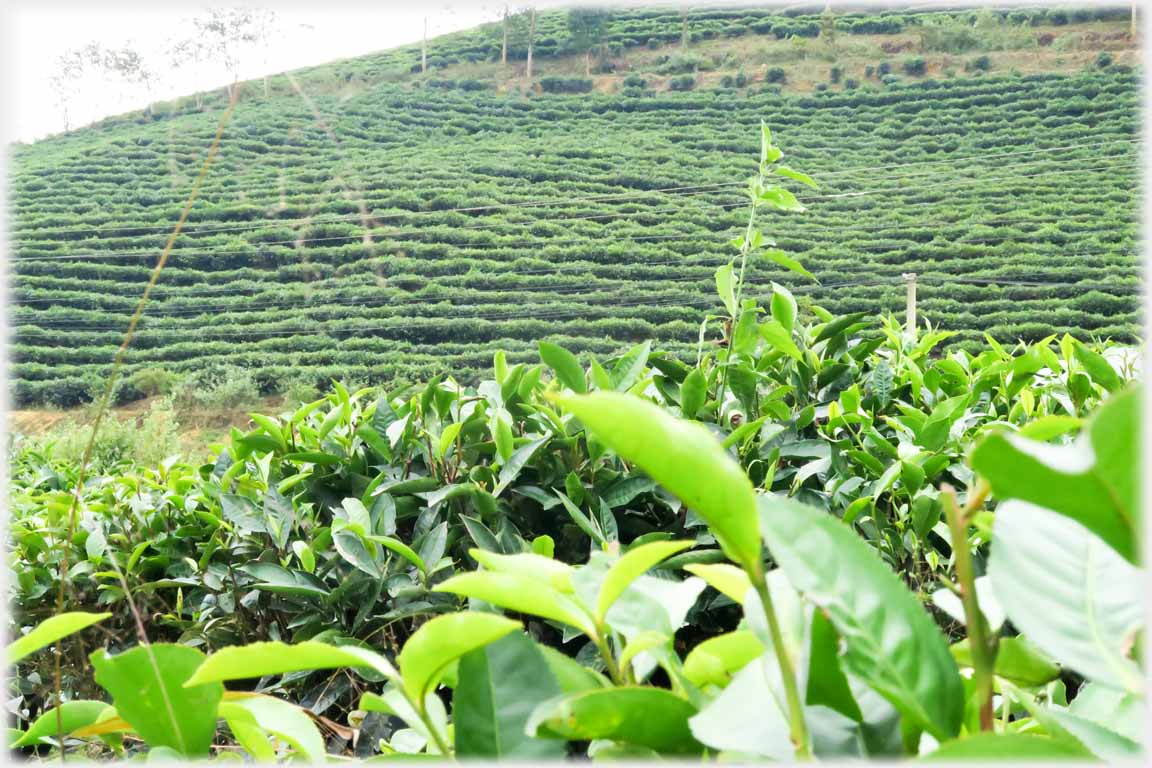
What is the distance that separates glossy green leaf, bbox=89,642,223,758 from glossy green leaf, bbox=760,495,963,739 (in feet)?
0.48

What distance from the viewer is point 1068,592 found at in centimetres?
15

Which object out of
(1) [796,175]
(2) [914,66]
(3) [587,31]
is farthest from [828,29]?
(1) [796,175]

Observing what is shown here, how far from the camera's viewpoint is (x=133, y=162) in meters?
12.7

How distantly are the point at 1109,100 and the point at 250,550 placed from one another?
16.3 m

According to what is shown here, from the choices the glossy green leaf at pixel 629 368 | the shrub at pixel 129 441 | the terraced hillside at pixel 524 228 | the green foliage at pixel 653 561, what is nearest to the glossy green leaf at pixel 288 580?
the green foliage at pixel 653 561

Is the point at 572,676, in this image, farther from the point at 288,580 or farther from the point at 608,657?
the point at 288,580

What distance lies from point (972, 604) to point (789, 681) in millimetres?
34

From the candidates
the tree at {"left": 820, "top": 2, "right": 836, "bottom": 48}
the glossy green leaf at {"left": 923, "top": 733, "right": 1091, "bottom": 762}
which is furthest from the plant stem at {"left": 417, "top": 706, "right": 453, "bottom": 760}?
the tree at {"left": 820, "top": 2, "right": 836, "bottom": 48}

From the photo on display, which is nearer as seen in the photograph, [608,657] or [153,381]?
[608,657]

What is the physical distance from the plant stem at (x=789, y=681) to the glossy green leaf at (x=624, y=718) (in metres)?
0.03

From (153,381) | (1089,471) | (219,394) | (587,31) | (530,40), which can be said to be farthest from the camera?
(587,31)

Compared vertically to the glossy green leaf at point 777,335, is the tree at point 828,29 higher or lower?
higher

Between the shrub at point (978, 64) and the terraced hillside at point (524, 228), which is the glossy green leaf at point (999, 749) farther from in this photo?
the shrub at point (978, 64)

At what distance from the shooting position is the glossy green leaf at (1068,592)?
142 mm
